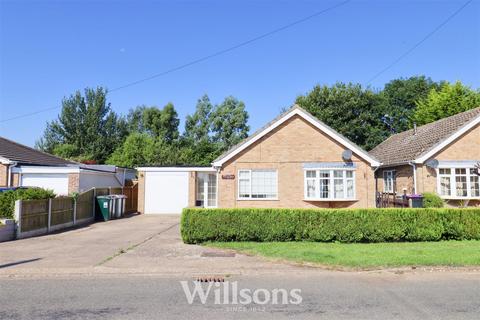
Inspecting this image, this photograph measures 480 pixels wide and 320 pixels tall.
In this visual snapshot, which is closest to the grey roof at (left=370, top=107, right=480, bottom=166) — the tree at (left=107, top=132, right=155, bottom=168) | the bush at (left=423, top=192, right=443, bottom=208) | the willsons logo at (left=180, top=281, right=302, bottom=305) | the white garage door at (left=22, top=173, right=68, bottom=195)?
the bush at (left=423, top=192, right=443, bottom=208)

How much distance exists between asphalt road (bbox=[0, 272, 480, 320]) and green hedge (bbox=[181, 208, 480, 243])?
396 centimetres

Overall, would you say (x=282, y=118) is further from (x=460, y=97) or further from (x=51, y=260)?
(x=460, y=97)

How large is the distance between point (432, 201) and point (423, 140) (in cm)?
572

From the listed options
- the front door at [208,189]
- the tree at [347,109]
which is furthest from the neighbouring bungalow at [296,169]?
the tree at [347,109]

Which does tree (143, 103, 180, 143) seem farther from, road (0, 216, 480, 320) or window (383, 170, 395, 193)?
road (0, 216, 480, 320)

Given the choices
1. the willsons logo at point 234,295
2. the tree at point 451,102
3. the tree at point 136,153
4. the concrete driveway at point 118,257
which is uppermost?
the tree at point 451,102

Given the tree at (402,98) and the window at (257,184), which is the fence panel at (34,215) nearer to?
the window at (257,184)

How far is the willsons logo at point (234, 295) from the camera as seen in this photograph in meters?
6.79

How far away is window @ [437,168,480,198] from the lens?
19.2m

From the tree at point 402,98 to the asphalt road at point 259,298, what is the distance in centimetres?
3738

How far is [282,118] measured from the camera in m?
19.3

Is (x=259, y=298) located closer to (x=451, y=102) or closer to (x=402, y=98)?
(x=451, y=102)

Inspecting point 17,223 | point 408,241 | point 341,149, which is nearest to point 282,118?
point 341,149

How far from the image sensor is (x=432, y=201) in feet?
58.3
